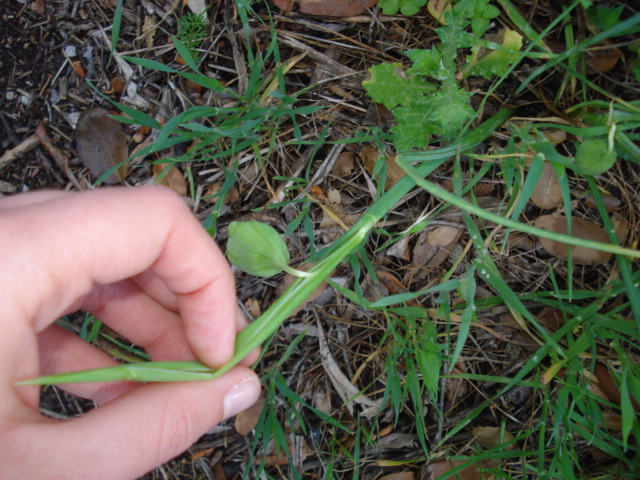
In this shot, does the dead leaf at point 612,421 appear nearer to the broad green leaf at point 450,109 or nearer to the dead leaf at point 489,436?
the dead leaf at point 489,436

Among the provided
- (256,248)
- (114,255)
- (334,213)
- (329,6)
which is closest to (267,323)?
(256,248)

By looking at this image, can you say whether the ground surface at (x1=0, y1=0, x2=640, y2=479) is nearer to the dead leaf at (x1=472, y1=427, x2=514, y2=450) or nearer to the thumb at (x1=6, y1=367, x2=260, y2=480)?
the dead leaf at (x1=472, y1=427, x2=514, y2=450)

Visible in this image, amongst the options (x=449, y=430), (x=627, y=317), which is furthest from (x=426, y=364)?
(x=627, y=317)

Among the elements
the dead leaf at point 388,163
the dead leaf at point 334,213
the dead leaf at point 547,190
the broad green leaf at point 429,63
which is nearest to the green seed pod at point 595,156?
the dead leaf at point 547,190

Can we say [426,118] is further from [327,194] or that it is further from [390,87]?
[327,194]

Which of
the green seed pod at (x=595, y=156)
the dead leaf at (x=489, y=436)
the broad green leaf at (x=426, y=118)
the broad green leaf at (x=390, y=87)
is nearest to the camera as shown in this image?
the green seed pod at (x=595, y=156)

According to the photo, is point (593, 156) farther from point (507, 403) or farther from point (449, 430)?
point (449, 430)

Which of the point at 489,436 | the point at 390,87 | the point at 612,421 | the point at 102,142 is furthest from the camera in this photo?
the point at 102,142
